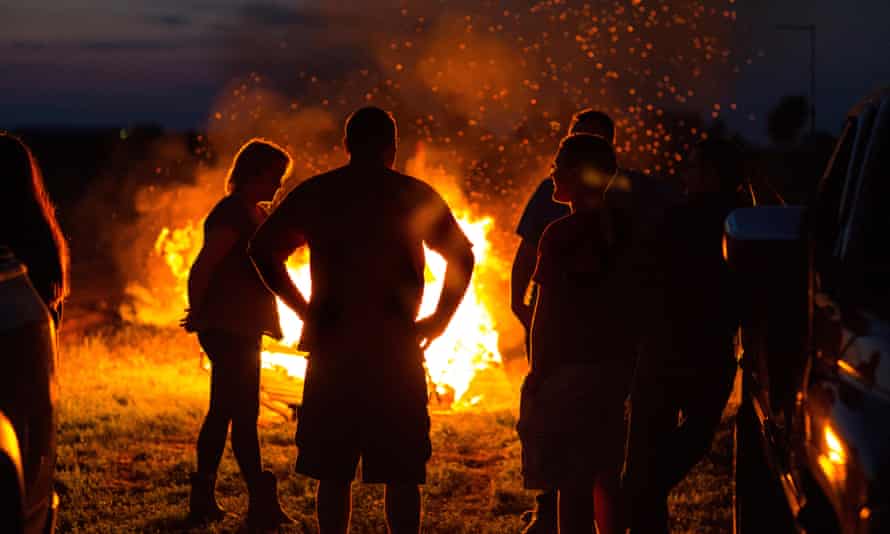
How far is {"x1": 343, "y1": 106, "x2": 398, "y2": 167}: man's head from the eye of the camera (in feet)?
16.5

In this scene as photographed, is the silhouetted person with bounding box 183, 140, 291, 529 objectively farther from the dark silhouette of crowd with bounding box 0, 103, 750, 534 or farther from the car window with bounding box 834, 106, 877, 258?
the car window with bounding box 834, 106, 877, 258

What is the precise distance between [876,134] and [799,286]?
90 cm

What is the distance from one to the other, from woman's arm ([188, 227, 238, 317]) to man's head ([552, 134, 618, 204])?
1998 mm

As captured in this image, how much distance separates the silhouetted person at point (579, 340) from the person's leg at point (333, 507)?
76 cm

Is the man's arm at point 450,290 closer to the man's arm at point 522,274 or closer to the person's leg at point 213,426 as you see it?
the man's arm at point 522,274

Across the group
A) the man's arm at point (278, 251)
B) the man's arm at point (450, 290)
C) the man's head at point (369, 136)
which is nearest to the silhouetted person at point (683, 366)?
the man's arm at point (450, 290)

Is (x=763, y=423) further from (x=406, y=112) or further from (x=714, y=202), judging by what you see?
(x=406, y=112)

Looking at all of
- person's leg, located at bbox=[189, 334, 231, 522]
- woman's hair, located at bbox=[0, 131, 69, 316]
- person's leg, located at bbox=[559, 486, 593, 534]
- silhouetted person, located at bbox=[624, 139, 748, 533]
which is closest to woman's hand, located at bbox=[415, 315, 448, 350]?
person's leg, located at bbox=[559, 486, 593, 534]

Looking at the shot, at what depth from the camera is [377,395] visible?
5031 millimetres

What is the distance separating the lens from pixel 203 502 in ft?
22.4

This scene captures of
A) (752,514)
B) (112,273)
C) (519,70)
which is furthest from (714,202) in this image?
(112,273)

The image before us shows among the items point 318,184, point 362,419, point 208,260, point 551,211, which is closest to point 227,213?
point 208,260

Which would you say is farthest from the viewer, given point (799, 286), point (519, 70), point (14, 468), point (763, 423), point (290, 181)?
point (290, 181)

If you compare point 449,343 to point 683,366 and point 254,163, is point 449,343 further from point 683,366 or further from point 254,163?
point 683,366
